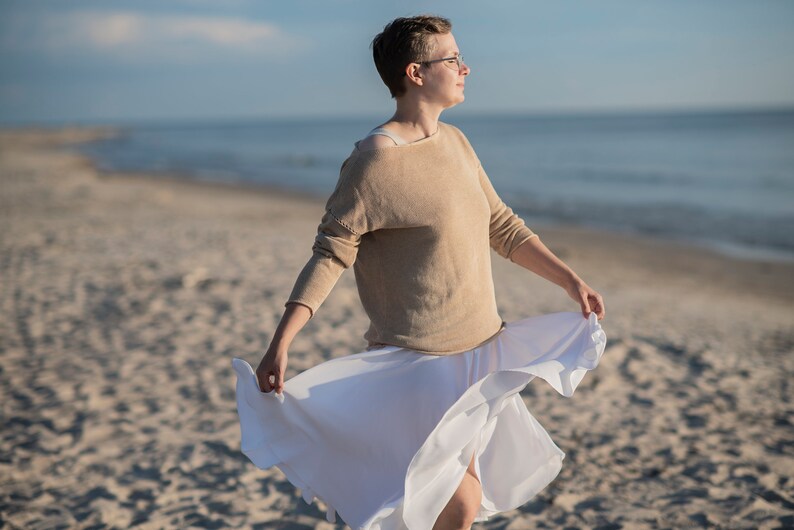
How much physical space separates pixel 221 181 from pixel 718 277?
743 inches

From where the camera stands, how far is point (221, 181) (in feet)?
84.9

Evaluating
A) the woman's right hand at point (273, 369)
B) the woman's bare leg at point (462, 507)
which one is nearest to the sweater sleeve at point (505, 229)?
the woman's bare leg at point (462, 507)

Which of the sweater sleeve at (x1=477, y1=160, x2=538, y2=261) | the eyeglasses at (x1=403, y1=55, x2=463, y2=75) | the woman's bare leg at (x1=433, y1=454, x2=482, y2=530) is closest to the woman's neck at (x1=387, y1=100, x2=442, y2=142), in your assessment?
the eyeglasses at (x1=403, y1=55, x2=463, y2=75)

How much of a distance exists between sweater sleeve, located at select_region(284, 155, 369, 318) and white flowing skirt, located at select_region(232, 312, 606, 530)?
260mm

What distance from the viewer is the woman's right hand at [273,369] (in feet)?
6.98

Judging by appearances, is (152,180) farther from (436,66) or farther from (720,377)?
(436,66)

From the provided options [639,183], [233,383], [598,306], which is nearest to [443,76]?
[598,306]

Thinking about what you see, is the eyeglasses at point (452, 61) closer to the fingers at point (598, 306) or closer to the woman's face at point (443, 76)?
the woman's face at point (443, 76)

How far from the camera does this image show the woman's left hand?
241cm

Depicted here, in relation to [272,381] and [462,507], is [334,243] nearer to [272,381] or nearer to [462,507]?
[272,381]

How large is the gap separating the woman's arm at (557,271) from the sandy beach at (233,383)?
4.79ft

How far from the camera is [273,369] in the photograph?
214 centimetres

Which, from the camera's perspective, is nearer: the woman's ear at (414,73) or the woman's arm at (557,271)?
the woman's ear at (414,73)

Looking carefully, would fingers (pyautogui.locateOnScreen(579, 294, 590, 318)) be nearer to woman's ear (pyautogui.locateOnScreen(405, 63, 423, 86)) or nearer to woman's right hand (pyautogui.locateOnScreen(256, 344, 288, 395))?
woman's ear (pyautogui.locateOnScreen(405, 63, 423, 86))
